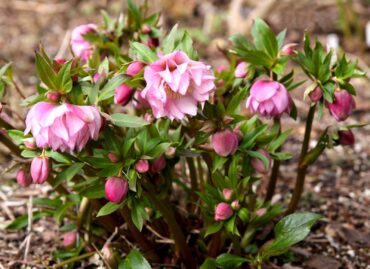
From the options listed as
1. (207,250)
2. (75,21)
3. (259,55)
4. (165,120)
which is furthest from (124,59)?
(75,21)

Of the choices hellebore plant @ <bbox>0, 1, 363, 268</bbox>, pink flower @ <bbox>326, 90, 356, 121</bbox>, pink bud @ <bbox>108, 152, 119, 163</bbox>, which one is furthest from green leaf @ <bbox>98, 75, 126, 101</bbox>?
pink flower @ <bbox>326, 90, 356, 121</bbox>

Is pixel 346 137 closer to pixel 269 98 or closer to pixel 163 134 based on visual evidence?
pixel 269 98

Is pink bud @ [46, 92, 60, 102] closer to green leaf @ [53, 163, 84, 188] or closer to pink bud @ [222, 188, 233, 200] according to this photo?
green leaf @ [53, 163, 84, 188]

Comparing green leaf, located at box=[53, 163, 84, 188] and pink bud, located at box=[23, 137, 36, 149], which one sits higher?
pink bud, located at box=[23, 137, 36, 149]

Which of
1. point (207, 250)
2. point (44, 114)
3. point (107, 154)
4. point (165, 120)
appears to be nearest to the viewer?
point (44, 114)

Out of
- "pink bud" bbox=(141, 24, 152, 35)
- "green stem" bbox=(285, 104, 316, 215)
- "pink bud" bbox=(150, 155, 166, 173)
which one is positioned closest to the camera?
"pink bud" bbox=(150, 155, 166, 173)

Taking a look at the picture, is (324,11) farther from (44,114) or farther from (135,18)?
(44,114)

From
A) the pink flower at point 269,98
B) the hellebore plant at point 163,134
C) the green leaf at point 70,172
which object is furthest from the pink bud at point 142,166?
the pink flower at point 269,98
